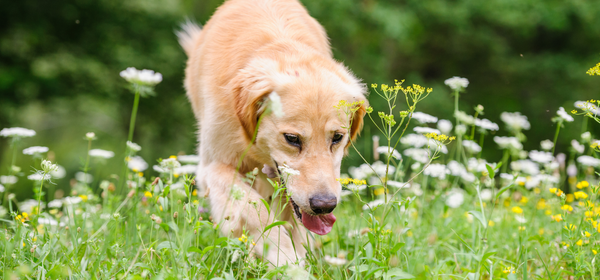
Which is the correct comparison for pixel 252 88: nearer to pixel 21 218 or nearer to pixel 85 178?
pixel 85 178

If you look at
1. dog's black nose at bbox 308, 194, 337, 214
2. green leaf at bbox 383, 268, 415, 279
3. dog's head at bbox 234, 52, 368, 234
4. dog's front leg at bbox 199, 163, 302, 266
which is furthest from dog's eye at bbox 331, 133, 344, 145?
green leaf at bbox 383, 268, 415, 279

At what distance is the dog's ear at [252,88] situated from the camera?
2.75 meters

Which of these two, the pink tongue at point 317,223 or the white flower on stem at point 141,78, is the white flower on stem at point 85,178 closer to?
the white flower on stem at point 141,78

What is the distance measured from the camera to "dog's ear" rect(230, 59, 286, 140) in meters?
2.75

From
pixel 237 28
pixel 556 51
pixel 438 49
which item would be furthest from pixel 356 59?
pixel 237 28

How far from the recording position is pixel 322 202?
2.33 m

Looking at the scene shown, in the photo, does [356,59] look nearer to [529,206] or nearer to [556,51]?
[556,51]

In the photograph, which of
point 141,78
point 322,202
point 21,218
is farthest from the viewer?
point 322,202

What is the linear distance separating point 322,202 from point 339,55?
863 cm

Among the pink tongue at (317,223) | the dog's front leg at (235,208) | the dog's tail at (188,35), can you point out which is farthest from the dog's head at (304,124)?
the dog's tail at (188,35)

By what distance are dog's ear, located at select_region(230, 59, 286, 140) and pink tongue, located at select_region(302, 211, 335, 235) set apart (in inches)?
26.1

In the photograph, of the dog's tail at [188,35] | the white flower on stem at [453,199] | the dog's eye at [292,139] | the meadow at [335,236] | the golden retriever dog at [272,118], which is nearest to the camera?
the meadow at [335,236]

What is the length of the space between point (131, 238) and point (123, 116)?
392 inches

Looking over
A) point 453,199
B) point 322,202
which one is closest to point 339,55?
point 453,199
